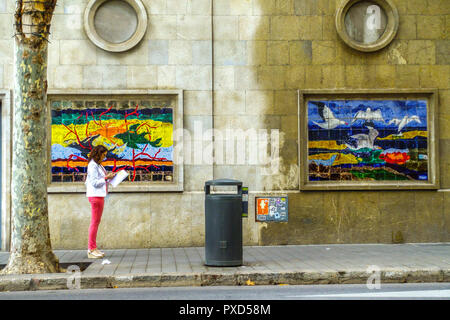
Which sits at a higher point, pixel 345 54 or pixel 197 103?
pixel 345 54

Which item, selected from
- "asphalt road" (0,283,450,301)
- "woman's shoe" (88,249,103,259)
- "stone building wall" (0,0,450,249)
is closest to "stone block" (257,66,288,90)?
"stone building wall" (0,0,450,249)

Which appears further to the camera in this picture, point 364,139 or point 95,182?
point 364,139

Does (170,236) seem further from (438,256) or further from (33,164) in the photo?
(438,256)

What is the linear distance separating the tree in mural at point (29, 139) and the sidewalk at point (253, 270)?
436mm

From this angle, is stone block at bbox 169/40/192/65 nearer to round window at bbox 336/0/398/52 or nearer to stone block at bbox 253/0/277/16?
stone block at bbox 253/0/277/16

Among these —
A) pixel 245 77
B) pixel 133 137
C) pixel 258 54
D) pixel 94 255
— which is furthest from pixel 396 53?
pixel 94 255

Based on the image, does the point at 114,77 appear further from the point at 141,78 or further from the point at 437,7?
the point at 437,7

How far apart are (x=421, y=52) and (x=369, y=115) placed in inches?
60.8

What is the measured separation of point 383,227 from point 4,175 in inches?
275

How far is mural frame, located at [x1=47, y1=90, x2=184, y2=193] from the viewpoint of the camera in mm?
11438

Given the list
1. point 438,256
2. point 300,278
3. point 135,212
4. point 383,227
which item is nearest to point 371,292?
point 300,278

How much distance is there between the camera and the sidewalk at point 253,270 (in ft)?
26.9

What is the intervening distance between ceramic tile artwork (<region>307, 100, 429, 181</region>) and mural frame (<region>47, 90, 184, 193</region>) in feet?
7.94

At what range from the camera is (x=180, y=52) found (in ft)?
38.3
